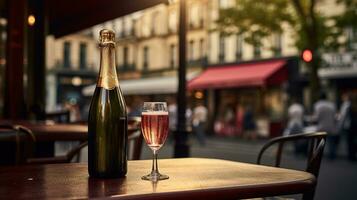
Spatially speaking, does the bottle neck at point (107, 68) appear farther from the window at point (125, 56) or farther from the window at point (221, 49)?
the window at point (125, 56)

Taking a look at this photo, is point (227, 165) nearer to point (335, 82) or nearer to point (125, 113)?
point (125, 113)

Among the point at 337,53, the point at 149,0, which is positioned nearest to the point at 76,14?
the point at 149,0

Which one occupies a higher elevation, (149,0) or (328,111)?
(149,0)

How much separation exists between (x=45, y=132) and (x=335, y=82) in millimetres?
21007

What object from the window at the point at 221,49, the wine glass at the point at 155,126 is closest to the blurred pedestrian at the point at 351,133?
the wine glass at the point at 155,126

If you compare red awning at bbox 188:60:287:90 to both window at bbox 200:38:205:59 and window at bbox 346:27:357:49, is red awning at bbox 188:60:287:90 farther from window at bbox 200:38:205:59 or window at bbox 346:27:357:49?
window at bbox 346:27:357:49

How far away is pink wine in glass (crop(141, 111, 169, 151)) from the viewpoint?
2.00m

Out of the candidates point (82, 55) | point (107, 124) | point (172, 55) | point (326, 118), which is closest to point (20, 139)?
point (107, 124)

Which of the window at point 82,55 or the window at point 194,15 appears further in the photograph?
the window at point 82,55

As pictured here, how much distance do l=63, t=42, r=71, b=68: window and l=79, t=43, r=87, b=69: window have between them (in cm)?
100

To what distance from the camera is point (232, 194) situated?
176 centimetres

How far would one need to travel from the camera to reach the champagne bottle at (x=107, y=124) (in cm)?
196

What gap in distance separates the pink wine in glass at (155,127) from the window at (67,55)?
43792 millimetres

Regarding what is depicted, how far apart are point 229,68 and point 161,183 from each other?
26.8 m
